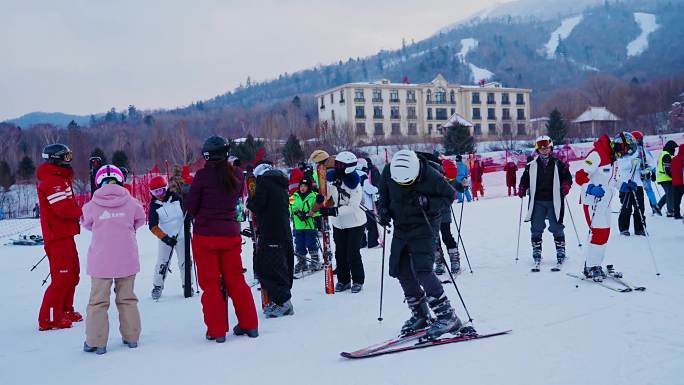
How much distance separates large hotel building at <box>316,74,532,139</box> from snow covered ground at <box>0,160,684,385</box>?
7378cm

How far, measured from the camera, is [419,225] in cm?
502

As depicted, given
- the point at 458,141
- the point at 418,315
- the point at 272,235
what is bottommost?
the point at 418,315

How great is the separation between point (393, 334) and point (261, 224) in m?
1.96

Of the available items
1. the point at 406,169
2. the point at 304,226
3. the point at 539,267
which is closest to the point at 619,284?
the point at 539,267

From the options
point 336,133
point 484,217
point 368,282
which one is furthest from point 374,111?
point 368,282

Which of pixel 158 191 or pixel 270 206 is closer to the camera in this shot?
pixel 270 206

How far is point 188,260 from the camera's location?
7504 mm

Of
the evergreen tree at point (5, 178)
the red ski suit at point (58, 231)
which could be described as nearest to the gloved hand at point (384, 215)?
the red ski suit at point (58, 231)

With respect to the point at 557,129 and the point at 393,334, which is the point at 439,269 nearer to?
the point at 393,334

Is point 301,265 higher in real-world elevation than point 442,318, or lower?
lower

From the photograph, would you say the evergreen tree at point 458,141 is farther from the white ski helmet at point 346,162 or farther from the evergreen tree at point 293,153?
the white ski helmet at point 346,162

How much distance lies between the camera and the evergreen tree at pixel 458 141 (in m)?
50.1

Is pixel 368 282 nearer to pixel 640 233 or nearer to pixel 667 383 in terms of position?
pixel 667 383

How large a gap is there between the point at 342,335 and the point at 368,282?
2.67 m
